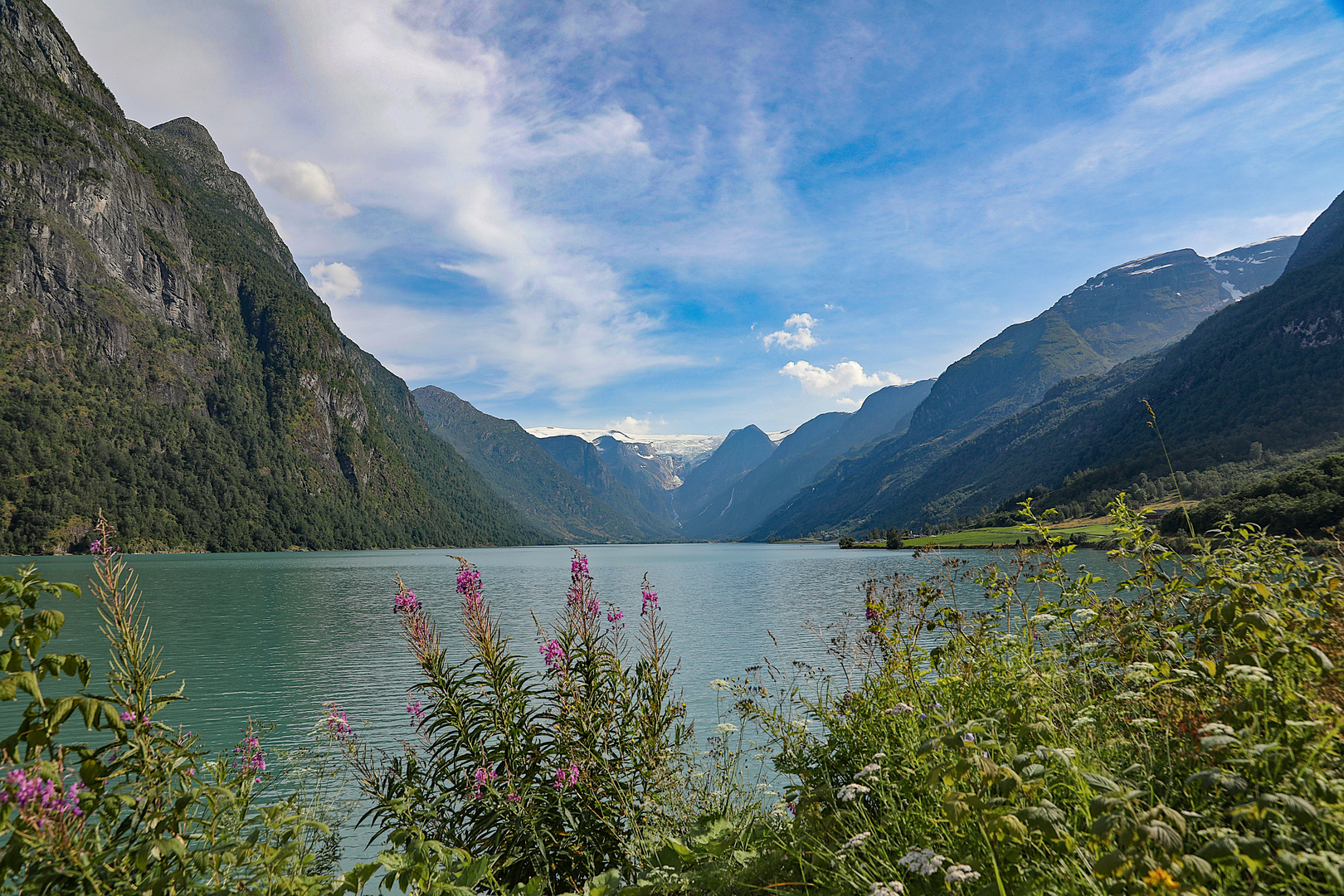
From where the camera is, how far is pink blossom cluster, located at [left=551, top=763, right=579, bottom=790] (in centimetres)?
529

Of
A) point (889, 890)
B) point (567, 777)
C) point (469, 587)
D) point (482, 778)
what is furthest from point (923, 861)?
point (469, 587)

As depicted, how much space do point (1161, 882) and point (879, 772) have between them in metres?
3.15

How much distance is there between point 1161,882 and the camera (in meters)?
2.03

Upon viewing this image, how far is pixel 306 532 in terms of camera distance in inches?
7662

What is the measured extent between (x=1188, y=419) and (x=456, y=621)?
614ft

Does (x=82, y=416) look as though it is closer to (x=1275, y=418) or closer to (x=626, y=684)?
(x=626, y=684)

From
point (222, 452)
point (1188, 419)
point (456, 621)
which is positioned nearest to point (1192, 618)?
point (456, 621)

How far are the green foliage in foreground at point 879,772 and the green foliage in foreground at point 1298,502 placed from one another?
163ft

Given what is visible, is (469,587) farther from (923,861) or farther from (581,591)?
(923,861)

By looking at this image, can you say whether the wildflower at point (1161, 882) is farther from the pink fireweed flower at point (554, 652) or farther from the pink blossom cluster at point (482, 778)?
the pink blossom cluster at point (482, 778)

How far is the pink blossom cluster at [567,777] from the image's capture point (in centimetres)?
529

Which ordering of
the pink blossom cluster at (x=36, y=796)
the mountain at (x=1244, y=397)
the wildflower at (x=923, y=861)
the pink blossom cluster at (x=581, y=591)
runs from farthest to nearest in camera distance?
the mountain at (x=1244, y=397), the pink blossom cluster at (x=581, y=591), the pink blossom cluster at (x=36, y=796), the wildflower at (x=923, y=861)

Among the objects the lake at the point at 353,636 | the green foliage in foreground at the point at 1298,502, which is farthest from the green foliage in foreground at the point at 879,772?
the green foliage in foreground at the point at 1298,502

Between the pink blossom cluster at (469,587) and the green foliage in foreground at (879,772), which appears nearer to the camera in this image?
the green foliage in foreground at (879,772)
